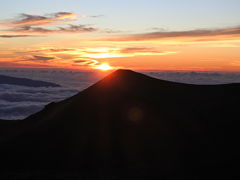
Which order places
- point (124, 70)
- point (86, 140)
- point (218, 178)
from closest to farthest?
point (218, 178) < point (86, 140) < point (124, 70)

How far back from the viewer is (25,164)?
118 ft

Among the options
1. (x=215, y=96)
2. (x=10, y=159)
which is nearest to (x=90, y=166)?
(x=10, y=159)

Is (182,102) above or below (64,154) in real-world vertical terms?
above

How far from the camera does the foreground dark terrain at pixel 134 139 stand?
32375 millimetres

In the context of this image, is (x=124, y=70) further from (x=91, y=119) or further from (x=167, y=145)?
(x=167, y=145)

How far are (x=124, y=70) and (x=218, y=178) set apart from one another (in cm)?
3593

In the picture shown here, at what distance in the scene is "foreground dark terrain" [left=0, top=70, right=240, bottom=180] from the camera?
32.4 metres

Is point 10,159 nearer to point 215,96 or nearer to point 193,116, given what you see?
point 193,116

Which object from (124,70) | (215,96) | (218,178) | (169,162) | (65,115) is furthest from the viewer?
(124,70)

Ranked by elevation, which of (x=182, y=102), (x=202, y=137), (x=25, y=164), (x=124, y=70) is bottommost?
(x=25, y=164)

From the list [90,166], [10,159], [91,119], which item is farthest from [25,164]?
[91,119]

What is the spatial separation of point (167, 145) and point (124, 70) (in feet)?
89.1

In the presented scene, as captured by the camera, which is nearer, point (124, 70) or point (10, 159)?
point (10, 159)

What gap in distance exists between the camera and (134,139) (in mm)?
38938
